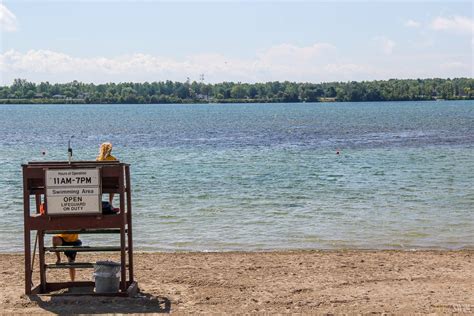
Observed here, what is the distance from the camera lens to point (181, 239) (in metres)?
16.8

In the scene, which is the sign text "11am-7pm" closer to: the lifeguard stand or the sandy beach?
the lifeguard stand

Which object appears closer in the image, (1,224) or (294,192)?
(1,224)

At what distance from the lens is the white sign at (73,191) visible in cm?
1001

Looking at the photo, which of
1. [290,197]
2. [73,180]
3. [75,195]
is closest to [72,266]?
[75,195]

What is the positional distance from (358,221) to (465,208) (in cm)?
404

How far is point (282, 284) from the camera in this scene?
11.3 metres

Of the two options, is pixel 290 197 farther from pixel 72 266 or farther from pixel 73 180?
pixel 73 180

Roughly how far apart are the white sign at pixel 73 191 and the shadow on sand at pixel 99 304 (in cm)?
112

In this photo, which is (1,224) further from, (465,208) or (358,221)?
(465,208)

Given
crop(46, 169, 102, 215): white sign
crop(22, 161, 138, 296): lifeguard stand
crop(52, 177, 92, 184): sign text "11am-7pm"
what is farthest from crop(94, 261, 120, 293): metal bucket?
crop(52, 177, 92, 184): sign text "11am-7pm"

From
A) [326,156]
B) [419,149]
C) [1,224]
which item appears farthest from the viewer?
[419,149]

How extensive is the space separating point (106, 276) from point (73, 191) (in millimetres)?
1185

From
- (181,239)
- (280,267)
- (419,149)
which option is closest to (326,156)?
(419,149)

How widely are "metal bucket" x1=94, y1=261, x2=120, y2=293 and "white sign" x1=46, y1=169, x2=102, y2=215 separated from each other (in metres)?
0.75
